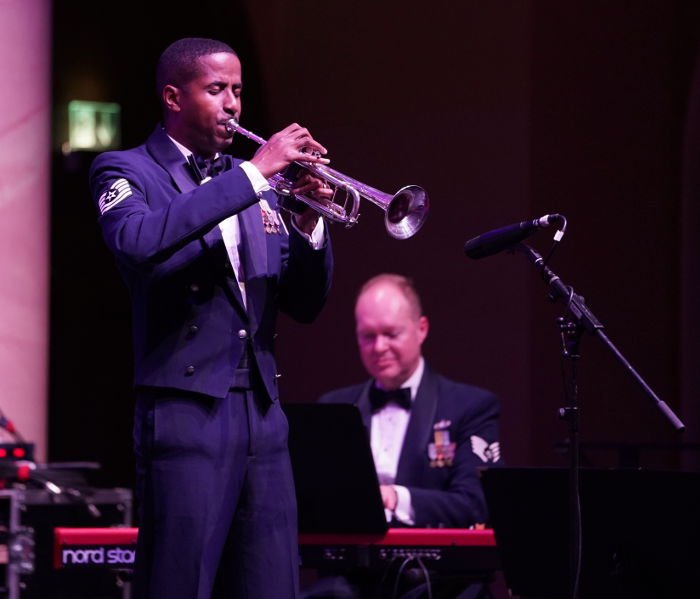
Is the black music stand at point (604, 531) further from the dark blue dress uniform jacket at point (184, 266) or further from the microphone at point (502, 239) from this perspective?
the dark blue dress uniform jacket at point (184, 266)

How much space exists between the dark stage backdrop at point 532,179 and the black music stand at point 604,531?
6.78 feet

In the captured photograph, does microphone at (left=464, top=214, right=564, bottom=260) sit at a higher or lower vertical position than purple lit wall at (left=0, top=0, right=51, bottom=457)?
lower

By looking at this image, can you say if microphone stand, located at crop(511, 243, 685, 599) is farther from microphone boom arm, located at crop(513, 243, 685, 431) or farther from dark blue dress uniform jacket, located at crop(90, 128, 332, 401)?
dark blue dress uniform jacket, located at crop(90, 128, 332, 401)

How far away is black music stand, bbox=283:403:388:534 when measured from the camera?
3787 mm

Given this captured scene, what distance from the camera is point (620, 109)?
19.2ft

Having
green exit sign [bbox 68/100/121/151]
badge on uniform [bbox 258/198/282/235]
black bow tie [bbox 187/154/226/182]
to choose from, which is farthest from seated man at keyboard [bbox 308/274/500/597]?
green exit sign [bbox 68/100/121/151]

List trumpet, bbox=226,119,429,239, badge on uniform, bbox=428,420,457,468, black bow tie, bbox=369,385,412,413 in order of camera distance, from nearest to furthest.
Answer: trumpet, bbox=226,119,429,239 → badge on uniform, bbox=428,420,457,468 → black bow tie, bbox=369,385,412,413

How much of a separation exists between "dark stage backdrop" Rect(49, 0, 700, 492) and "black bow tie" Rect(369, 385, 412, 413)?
39.1 inches

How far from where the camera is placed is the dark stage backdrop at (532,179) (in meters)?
5.80

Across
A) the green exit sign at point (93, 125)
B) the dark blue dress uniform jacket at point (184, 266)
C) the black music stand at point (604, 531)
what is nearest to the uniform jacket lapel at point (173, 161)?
the dark blue dress uniform jacket at point (184, 266)

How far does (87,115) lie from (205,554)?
560 cm

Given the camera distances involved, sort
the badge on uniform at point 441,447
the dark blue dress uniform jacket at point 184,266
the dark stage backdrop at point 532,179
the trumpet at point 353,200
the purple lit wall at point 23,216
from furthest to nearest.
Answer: the purple lit wall at point 23,216
the dark stage backdrop at point 532,179
the badge on uniform at point 441,447
the trumpet at point 353,200
the dark blue dress uniform jacket at point 184,266

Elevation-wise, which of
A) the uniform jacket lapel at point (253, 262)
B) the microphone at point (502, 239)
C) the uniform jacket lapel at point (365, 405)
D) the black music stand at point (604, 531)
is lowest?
the black music stand at point (604, 531)

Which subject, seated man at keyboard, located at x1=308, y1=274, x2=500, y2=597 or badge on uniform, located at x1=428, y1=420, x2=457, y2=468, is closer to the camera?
seated man at keyboard, located at x1=308, y1=274, x2=500, y2=597
